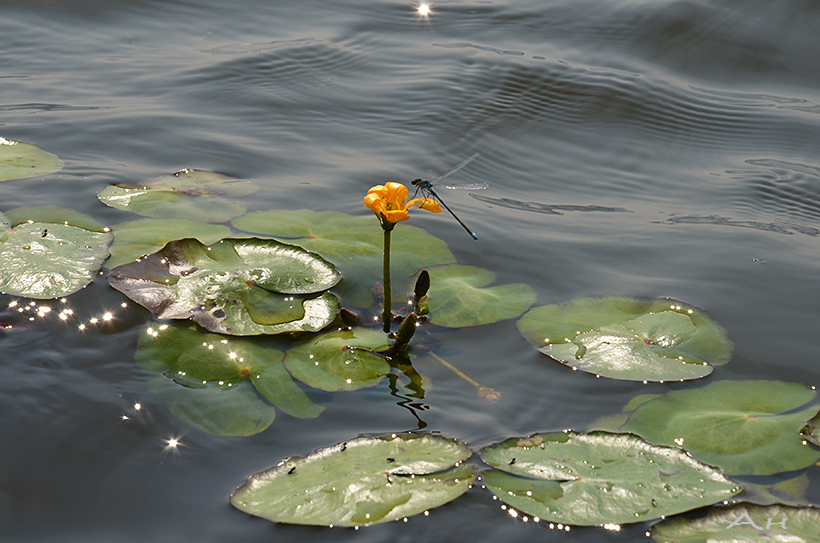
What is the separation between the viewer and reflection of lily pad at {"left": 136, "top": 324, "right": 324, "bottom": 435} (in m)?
1.75

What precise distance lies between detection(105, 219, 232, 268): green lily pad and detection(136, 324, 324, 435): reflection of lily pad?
0.42 meters

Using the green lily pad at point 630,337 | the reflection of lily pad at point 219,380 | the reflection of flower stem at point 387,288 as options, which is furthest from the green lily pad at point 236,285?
the green lily pad at point 630,337

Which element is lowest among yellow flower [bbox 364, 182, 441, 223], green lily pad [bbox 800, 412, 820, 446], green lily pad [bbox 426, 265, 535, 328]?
green lily pad [bbox 800, 412, 820, 446]

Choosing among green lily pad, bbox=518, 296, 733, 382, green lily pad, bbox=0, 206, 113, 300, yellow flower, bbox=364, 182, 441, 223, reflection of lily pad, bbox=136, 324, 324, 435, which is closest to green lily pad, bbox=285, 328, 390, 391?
reflection of lily pad, bbox=136, 324, 324, 435

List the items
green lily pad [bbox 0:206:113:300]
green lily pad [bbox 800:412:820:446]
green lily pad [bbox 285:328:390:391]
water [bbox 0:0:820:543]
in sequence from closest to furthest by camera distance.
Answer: water [bbox 0:0:820:543] → green lily pad [bbox 800:412:820:446] → green lily pad [bbox 285:328:390:391] → green lily pad [bbox 0:206:113:300]

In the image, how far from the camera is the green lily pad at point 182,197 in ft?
8.71

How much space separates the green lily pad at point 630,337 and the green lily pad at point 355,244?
0.48 m

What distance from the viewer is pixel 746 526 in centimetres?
148

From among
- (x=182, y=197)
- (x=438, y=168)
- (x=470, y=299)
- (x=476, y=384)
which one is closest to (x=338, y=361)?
(x=476, y=384)

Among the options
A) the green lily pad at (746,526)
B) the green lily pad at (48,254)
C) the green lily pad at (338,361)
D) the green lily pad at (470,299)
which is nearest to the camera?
the green lily pad at (746,526)

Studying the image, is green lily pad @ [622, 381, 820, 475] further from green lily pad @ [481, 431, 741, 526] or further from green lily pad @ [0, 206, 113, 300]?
green lily pad @ [0, 206, 113, 300]

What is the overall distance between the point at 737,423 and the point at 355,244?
1405 millimetres

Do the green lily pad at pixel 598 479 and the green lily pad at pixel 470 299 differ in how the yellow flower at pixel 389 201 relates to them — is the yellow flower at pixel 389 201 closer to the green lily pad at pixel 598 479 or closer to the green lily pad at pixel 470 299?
the green lily pad at pixel 470 299

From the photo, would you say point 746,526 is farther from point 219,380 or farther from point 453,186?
point 453,186
